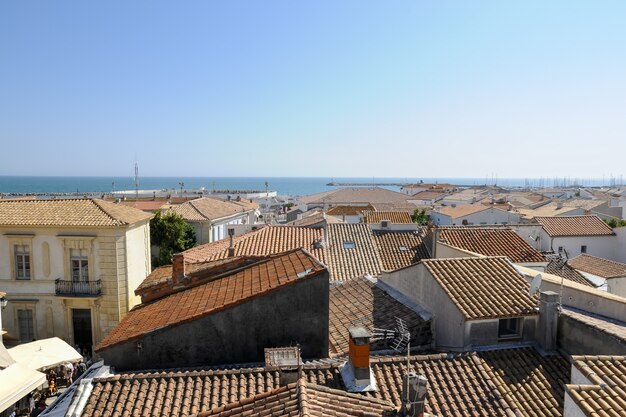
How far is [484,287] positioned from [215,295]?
7084 millimetres

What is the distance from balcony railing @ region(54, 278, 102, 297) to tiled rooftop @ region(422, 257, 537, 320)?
663 inches

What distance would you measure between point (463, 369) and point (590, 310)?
18.7 feet

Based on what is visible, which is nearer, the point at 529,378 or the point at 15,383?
the point at 529,378

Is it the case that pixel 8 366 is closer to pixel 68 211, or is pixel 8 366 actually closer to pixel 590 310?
pixel 68 211

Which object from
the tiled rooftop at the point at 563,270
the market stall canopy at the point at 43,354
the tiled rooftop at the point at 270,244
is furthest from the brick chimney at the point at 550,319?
the market stall canopy at the point at 43,354

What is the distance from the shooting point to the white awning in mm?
12531

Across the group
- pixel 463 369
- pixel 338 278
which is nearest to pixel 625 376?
pixel 463 369

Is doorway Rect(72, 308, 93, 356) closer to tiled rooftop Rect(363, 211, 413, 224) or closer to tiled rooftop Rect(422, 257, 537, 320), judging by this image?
tiled rooftop Rect(422, 257, 537, 320)

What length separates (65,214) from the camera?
23.5 meters

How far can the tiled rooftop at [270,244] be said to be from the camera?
22141 mm

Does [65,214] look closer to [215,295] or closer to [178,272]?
[178,272]

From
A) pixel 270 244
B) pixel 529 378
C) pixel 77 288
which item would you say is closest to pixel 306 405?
pixel 529 378

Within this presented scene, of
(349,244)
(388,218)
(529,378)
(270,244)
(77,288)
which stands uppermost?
(270,244)

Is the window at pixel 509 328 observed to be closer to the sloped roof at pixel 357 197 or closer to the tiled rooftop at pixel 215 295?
the tiled rooftop at pixel 215 295
